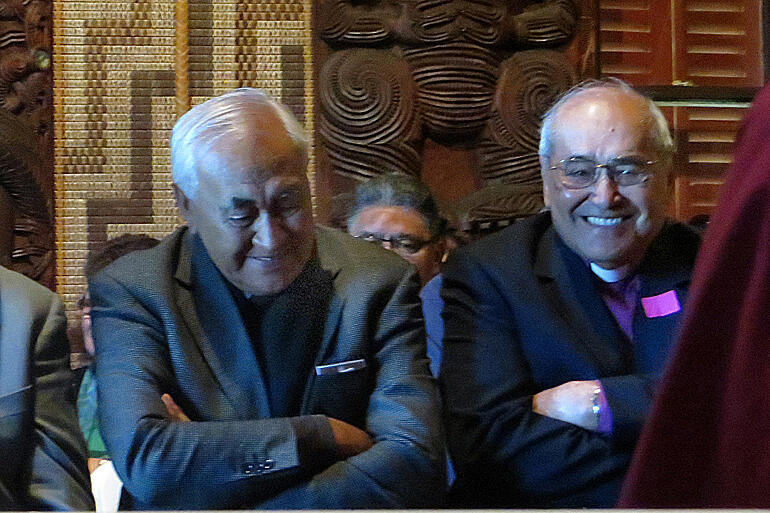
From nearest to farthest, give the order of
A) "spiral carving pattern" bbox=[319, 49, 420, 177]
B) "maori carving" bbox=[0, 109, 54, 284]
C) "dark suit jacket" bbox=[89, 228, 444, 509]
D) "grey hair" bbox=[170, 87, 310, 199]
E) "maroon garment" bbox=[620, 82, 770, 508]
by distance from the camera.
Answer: "maroon garment" bbox=[620, 82, 770, 508] < "dark suit jacket" bbox=[89, 228, 444, 509] < "grey hair" bbox=[170, 87, 310, 199] < "maori carving" bbox=[0, 109, 54, 284] < "spiral carving pattern" bbox=[319, 49, 420, 177]

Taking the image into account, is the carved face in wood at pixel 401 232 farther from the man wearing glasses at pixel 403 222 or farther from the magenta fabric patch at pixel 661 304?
the magenta fabric patch at pixel 661 304

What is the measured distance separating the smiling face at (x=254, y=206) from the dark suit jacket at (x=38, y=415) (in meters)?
0.20

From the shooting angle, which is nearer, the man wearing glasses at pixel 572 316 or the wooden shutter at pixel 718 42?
the man wearing glasses at pixel 572 316

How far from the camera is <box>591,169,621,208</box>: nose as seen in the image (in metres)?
1.21

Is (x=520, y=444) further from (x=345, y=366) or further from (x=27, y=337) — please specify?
(x=27, y=337)

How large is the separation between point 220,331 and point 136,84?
54 centimetres

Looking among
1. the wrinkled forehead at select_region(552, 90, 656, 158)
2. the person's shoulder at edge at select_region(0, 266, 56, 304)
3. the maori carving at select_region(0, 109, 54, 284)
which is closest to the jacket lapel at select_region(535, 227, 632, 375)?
the wrinkled forehead at select_region(552, 90, 656, 158)

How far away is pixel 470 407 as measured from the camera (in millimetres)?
1149

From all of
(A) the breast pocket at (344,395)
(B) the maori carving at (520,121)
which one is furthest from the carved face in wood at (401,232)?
(A) the breast pocket at (344,395)

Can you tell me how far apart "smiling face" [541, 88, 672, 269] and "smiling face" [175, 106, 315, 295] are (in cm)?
32

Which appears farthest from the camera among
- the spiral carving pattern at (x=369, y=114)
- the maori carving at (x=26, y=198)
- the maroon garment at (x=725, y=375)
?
the spiral carving pattern at (x=369, y=114)

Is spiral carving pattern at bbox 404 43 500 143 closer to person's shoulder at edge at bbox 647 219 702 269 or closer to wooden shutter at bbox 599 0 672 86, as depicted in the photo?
wooden shutter at bbox 599 0 672 86

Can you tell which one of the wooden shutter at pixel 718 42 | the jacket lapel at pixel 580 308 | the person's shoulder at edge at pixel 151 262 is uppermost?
the wooden shutter at pixel 718 42

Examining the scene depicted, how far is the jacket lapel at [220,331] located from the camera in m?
1.11
